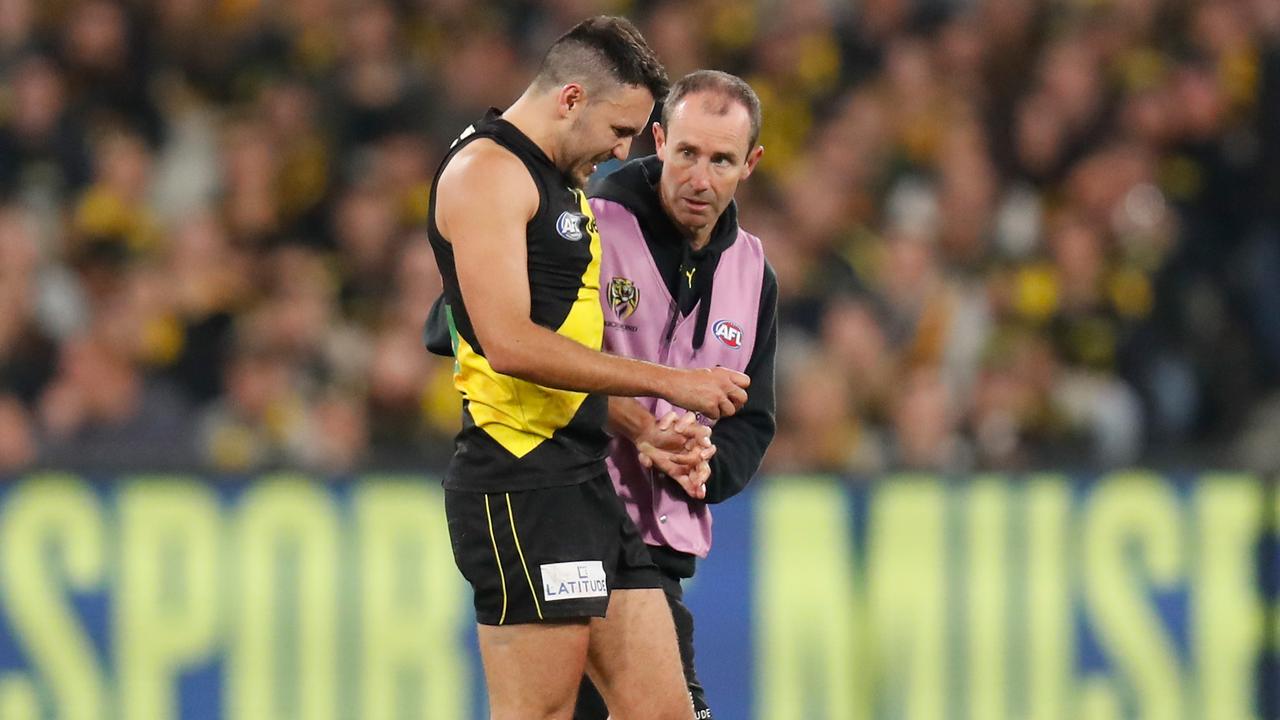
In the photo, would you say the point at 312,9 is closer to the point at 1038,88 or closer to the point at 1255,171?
the point at 1038,88

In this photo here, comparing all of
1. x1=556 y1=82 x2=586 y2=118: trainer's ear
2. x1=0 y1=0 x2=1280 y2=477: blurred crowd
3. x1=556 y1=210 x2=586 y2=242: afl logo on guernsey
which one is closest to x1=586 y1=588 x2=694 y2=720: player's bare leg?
x1=556 y1=210 x2=586 y2=242: afl logo on guernsey

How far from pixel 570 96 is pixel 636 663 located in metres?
1.26

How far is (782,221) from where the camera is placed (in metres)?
8.91

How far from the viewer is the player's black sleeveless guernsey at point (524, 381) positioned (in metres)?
4.16

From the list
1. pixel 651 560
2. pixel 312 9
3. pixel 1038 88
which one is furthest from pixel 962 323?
pixel 651 560

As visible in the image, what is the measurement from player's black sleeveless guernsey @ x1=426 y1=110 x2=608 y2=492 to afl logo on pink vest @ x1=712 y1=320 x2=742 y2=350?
1.50ft

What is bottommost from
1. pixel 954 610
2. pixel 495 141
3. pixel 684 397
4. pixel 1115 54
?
pixel 954 610

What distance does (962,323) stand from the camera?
8680 mm

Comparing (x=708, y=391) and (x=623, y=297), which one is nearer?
(x=708, y=391)

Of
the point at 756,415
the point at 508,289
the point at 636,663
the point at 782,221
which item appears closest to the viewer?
the point at 508,289

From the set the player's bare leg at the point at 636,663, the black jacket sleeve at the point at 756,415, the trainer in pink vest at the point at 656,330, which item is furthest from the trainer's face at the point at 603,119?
the player's bare leg at the point at 636,663

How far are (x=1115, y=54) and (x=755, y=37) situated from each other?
185cm

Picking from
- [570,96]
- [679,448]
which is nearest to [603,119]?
[570,96]

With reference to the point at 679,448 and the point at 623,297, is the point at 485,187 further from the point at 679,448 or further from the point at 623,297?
the point at 679,448
